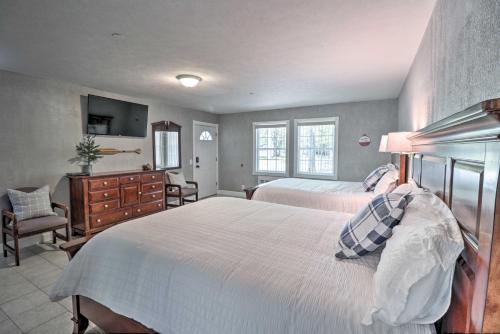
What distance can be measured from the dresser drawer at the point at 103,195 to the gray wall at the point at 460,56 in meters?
→ 4.29

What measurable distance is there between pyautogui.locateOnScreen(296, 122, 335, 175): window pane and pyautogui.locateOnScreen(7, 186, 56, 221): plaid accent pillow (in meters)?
4.87

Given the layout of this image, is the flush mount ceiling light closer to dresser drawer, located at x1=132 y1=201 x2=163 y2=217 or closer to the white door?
dresser drawer, located at x1=132 y1=201 x2=163 y2=217

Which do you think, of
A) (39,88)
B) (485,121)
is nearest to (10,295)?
(39,88)

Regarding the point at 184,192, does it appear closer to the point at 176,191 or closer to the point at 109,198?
the point at 176,191

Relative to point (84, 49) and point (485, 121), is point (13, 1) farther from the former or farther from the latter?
point (485, 121)

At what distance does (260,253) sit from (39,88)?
13.3 ft

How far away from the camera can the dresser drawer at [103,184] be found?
3.61 meters

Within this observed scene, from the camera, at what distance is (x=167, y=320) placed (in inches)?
49.5

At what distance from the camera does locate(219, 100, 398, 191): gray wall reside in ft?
16.4

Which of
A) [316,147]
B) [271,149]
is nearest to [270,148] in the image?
[271,149]

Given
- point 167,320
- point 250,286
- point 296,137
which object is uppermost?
point 296,137

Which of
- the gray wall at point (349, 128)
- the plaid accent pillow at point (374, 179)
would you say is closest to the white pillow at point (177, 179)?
the gray wall at point (349, 128)

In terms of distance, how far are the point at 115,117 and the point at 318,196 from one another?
12.5ft

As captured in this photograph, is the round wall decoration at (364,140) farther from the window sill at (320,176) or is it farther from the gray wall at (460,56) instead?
the gray wall at (460,56)
